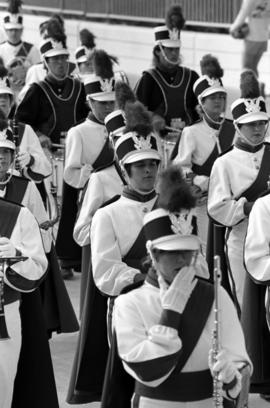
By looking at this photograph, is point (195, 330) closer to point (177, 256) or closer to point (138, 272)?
point (177, 256)

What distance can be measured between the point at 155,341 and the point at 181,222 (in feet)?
1.78

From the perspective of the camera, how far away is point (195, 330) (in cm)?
651

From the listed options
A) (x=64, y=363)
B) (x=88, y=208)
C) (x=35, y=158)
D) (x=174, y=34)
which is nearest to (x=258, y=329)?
(x=88, y=208)

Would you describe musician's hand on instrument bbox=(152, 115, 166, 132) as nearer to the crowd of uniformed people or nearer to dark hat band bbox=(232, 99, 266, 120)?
the crowd of uniformed people

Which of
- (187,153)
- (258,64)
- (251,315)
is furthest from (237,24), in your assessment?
(251,315)

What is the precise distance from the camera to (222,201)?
983 cm

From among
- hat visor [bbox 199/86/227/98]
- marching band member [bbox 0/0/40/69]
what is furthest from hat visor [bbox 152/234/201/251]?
marching band member [bbox 0/0/40/69]

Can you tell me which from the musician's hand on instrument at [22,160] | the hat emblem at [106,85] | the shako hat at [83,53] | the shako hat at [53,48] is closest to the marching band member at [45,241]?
the musician's hand on instrument at [22,160]

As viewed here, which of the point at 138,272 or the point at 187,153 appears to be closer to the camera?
the point at 138,272

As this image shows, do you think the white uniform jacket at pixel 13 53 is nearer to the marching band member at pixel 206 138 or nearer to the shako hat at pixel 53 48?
the shako hat at pixel 53 48

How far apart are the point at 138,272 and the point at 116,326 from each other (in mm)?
1616

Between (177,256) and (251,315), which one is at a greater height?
(177,256)

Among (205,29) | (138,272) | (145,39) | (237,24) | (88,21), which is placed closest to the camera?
(138,272)

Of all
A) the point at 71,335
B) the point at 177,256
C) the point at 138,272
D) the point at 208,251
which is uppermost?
the point at 177,256
